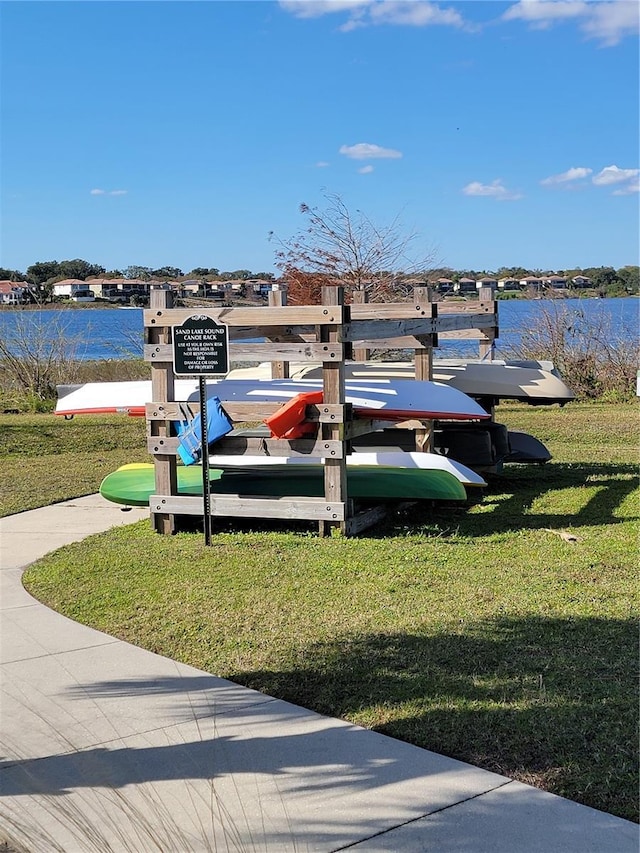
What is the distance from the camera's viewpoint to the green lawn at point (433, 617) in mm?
4062

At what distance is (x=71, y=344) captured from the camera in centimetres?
2027

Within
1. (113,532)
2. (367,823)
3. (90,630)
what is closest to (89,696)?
(90,630)

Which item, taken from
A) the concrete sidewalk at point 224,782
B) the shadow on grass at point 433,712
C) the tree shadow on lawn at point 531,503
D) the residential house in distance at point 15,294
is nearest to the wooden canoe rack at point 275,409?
the tree shadow on lawn at point 531,503

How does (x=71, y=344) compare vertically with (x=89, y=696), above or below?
above

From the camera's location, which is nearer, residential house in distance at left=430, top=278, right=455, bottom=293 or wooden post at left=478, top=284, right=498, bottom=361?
wooden post at left=478, top=284, right=498, bottom=361

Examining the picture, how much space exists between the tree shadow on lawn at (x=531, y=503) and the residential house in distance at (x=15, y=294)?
14226 mm

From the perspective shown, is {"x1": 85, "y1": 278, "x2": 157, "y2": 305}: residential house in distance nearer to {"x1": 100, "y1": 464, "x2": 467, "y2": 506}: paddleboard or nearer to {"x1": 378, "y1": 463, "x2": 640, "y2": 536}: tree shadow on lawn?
{"x1": 100, "y1": 464, "x2": 467, "y2": 506}: paddleboard

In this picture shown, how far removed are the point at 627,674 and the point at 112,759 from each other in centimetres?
238

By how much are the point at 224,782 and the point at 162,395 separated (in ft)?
16.1

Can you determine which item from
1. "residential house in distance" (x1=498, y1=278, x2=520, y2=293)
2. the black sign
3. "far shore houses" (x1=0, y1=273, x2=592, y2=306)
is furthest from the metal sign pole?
"residential house in distance" (x1=498, y1=278, x2=520, y2=293)

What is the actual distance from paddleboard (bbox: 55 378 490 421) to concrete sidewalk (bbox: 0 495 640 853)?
3992 mm

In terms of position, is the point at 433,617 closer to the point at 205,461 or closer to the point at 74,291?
the point at 205,461

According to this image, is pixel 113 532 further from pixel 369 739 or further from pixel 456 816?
pixel 456 816

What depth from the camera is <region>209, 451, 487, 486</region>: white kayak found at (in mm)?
8828
